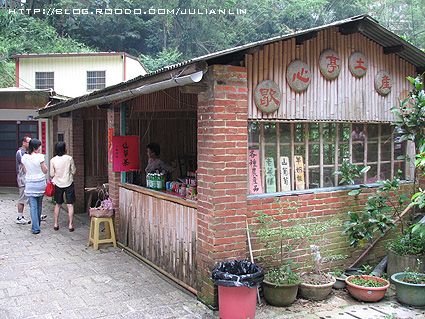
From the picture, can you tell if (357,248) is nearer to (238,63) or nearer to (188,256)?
(188,256)

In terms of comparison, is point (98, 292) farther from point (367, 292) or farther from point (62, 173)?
point (62, 173)

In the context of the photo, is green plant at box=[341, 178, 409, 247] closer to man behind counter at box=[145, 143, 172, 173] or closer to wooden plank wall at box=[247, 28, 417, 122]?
wooden plank wall at box=[247, 28, 417, 122]

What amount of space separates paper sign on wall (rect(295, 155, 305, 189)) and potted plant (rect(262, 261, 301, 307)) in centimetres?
122

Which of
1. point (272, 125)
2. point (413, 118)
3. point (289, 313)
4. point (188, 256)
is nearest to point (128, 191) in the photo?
point (188, 256)

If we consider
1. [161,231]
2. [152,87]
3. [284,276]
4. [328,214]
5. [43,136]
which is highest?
[152,87]

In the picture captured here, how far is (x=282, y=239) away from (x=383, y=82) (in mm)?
3078

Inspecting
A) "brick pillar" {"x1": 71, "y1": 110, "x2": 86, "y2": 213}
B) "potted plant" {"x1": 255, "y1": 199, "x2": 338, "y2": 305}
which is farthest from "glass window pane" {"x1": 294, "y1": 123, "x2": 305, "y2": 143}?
"brick pillar" {"x1": 71, "y1": 110, "x2": 86, "y2": 213}

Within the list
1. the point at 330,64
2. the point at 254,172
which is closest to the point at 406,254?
the point at 254,172

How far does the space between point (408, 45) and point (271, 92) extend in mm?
2612

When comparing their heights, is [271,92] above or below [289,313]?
above

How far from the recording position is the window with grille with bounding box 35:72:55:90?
20812 millimetres

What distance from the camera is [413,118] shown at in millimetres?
5793

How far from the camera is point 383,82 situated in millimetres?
6352

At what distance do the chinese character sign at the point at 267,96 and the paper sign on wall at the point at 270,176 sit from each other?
692 mm
